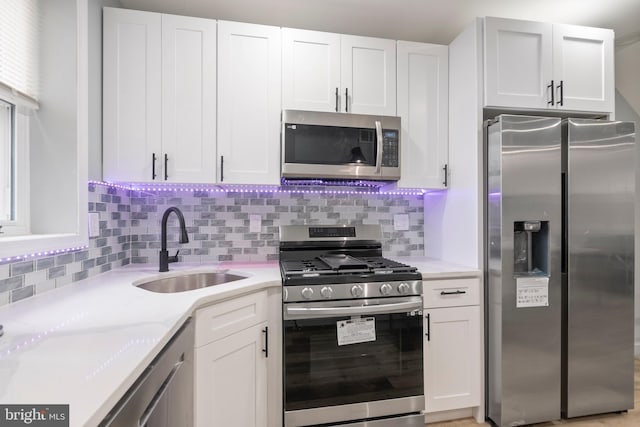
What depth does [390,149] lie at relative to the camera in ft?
6.76

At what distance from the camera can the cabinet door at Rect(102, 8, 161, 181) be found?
180cm

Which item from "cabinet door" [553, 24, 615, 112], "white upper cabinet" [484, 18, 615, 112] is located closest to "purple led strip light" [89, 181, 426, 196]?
"white upper cabinet" [484, 18, 615, 112]

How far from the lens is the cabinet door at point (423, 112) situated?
7.07ft

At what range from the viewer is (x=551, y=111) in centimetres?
206

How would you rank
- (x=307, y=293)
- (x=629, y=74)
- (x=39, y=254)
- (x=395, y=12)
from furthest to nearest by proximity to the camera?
1. (x=629, y=74)
2. (x=395, y=12)
3. (x=307, y=293)
4. (x=39, y=254)

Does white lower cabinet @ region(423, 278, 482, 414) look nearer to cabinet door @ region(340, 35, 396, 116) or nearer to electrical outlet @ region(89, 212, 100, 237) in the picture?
cabinet door @ region(340, 35, 396, 116)

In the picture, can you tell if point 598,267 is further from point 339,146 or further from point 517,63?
point 339,146

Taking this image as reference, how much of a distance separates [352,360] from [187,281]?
1085mm

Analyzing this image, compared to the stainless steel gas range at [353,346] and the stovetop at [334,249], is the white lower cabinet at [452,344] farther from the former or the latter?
the stovetop at [334,249]

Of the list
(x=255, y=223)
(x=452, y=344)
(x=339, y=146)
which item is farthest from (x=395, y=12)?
(x=452, y=344)

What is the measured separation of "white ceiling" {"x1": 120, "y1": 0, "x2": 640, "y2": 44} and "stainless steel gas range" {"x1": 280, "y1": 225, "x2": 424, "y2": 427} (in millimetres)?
1662

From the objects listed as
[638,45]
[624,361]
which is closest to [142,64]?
[624,361]

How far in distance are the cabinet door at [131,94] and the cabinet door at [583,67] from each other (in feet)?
8.25

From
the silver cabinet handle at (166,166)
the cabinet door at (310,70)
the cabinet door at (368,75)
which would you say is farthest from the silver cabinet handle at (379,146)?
the silver cabinet handle at (166,166)
